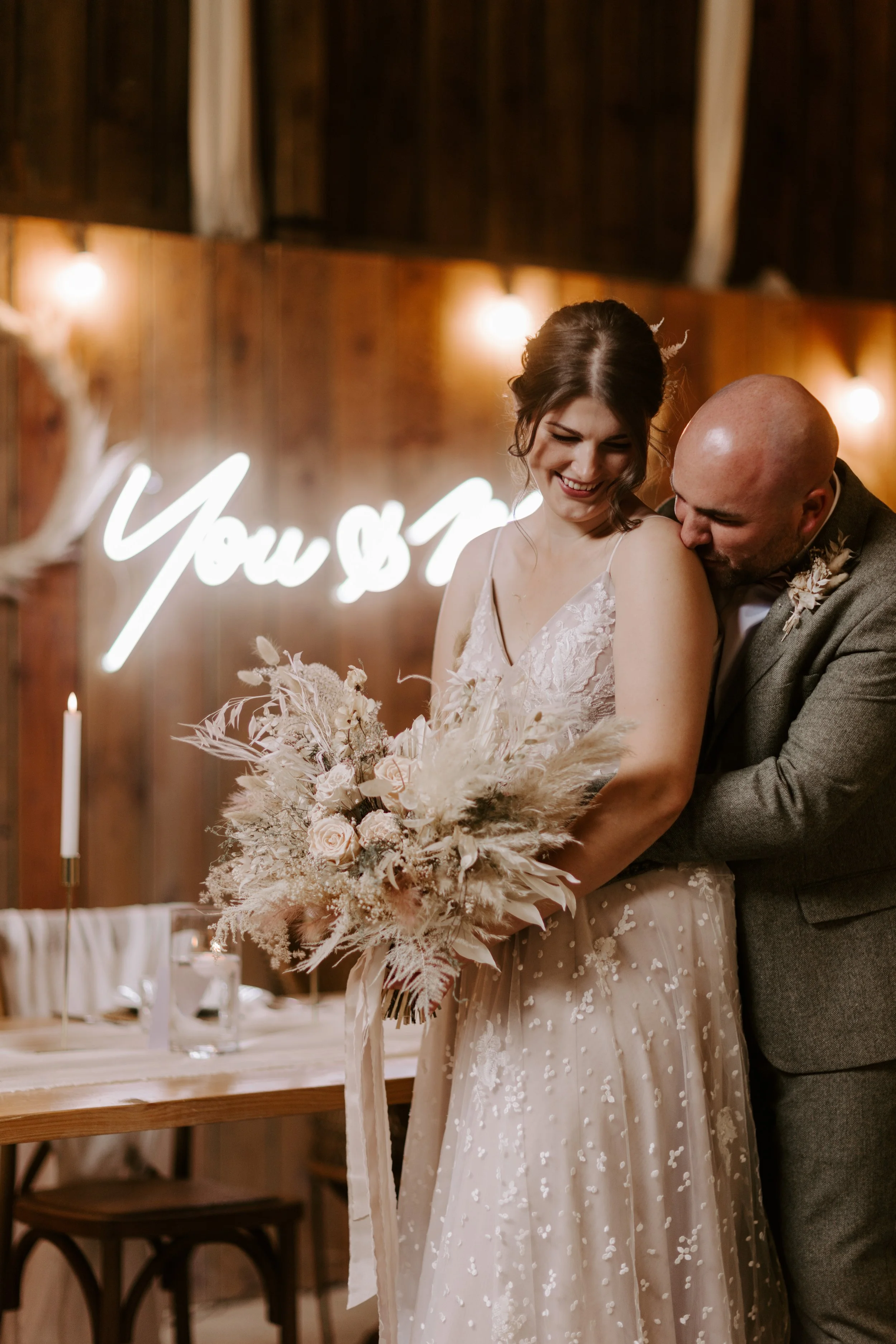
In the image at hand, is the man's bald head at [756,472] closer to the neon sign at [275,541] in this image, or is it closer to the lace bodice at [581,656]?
the lace bodice at [581,656]

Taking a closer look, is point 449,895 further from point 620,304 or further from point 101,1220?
point 101,1220

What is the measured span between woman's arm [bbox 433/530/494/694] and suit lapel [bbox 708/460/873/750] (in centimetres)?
42

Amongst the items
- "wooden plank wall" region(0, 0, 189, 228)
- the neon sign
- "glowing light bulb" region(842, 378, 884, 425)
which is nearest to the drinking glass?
the neon sign

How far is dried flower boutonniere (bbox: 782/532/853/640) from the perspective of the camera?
1714 mm

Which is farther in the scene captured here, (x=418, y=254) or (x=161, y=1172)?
(x=418, y=254)

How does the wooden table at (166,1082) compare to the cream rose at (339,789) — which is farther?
the wooden table at (166,1082)

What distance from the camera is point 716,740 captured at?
1842 mm

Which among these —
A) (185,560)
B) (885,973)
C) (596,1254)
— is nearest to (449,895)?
(596,1254)

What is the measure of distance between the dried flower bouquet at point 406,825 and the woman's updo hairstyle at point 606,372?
1.42 feet

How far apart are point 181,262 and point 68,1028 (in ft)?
7.95

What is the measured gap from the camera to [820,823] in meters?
1.64

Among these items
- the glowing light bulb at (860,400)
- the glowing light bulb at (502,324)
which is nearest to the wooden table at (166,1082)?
the glowing light bulb at (502,324)

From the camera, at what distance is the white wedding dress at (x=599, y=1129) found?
1542mm

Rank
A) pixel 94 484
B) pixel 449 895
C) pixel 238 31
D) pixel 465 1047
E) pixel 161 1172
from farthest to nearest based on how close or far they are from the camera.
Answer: pixel 238 31 < pixel 94 484 < pixel 161 1172 < pixel 465 1047 < pixel 449 895
